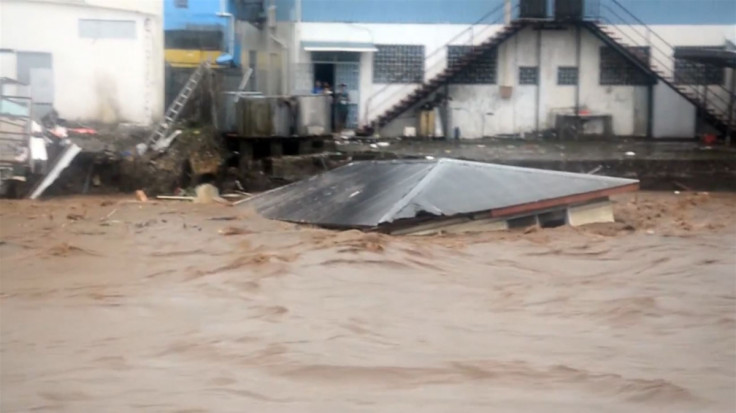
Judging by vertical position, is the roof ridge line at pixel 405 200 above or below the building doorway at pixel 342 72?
below

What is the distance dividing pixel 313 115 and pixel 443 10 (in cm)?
754

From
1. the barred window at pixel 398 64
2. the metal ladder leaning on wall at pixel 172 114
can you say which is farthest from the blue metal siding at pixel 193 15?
the metal ladder leaning on wall at pixel 172 114

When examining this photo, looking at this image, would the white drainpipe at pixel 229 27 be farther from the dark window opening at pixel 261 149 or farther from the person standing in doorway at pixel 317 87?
the dark window opening at pixel 261 149

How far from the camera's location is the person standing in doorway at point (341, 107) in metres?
34.4

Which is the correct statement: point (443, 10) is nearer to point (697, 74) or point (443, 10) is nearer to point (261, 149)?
point (697, 74)

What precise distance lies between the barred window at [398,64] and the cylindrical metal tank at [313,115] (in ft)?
17.1

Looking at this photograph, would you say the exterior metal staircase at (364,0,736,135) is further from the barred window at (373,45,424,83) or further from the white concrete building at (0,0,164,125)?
the white concrete building at (0,0,164,125)

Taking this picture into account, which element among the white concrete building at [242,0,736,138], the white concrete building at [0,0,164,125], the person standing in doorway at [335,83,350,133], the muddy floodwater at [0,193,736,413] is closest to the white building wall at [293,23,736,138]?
the white concrete building at [242,0,736,138]

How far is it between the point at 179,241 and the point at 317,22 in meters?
17.0

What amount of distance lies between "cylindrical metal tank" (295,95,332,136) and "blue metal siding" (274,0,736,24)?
556 cm

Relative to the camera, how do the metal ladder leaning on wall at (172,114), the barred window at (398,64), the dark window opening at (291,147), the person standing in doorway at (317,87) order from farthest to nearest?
the barred window at (398,64) → the person standing in doorway at (317,87) → the dark window opening at (291,147) → the metal ladder leaning on wall at (172,114)

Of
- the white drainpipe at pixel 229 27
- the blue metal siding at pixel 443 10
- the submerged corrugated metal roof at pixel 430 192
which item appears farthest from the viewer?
the white drainpipe at pixel 229 27

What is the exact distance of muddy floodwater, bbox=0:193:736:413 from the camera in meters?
9.57

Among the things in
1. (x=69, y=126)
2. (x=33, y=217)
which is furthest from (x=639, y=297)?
(x=69, y=126)
